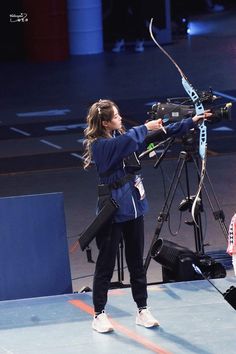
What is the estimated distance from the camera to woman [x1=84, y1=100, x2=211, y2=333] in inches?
355

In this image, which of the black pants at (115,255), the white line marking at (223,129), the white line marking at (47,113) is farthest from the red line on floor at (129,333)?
the white line marking at (47,113)

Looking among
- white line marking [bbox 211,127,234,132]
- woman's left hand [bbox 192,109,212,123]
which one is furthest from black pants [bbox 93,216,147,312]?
white line marking [bbox 211,127,234,132]

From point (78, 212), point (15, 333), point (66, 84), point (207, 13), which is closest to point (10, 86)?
point (66, 84)

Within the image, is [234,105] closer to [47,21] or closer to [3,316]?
[47,21]

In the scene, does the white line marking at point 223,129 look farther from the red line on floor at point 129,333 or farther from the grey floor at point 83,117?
the red line on floor at point 129,333

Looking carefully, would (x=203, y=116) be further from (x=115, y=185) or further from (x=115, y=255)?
(x=115, y=255)

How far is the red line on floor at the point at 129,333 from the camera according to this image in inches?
351

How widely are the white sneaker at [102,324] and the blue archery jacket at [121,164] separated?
Answer: 2.75 ft

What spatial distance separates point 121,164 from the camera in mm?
9109

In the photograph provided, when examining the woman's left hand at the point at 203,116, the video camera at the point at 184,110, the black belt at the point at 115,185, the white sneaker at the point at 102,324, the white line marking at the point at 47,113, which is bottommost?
the white line marking at the point at 47,113

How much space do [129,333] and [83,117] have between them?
36.1ft

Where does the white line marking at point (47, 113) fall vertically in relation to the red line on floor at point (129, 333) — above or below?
below

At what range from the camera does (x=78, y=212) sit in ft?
45.3

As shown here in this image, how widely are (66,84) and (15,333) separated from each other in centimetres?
1404
